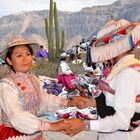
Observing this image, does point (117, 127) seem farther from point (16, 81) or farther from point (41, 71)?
point (41, 71)

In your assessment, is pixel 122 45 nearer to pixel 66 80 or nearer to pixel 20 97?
pixel 20 97

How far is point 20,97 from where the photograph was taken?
3.14 m

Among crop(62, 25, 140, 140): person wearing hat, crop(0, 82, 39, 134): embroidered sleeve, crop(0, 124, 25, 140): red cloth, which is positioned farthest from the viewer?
crop(0, 124, 25, 140): red cloth

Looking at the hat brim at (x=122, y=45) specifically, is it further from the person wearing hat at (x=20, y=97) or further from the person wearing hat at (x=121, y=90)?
the person wearing hat at (x=20, y=97)

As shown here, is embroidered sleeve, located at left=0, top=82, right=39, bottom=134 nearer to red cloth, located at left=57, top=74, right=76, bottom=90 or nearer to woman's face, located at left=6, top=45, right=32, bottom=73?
woman's face, located at left=6, top=45, right=32, bottom=73

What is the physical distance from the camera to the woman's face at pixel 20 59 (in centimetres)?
321

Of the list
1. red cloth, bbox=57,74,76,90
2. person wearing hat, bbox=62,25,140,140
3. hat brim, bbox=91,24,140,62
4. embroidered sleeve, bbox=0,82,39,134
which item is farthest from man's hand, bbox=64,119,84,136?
red cloth, bbox=57,74,76,90

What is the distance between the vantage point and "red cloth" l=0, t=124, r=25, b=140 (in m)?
3.11

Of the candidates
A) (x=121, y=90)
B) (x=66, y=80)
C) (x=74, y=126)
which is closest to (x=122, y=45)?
(x=121, y=90)

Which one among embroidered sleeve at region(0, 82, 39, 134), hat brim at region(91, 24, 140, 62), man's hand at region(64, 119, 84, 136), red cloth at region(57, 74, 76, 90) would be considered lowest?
red cloth at region(57, 74, 76, 90)

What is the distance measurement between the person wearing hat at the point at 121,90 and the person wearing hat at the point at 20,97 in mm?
379

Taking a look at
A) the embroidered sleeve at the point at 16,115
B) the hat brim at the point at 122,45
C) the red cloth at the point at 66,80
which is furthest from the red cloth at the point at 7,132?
the red cloth at the point at 66,80

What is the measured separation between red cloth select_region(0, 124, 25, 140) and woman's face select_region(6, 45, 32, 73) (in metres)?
0.45

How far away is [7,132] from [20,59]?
552 mm
